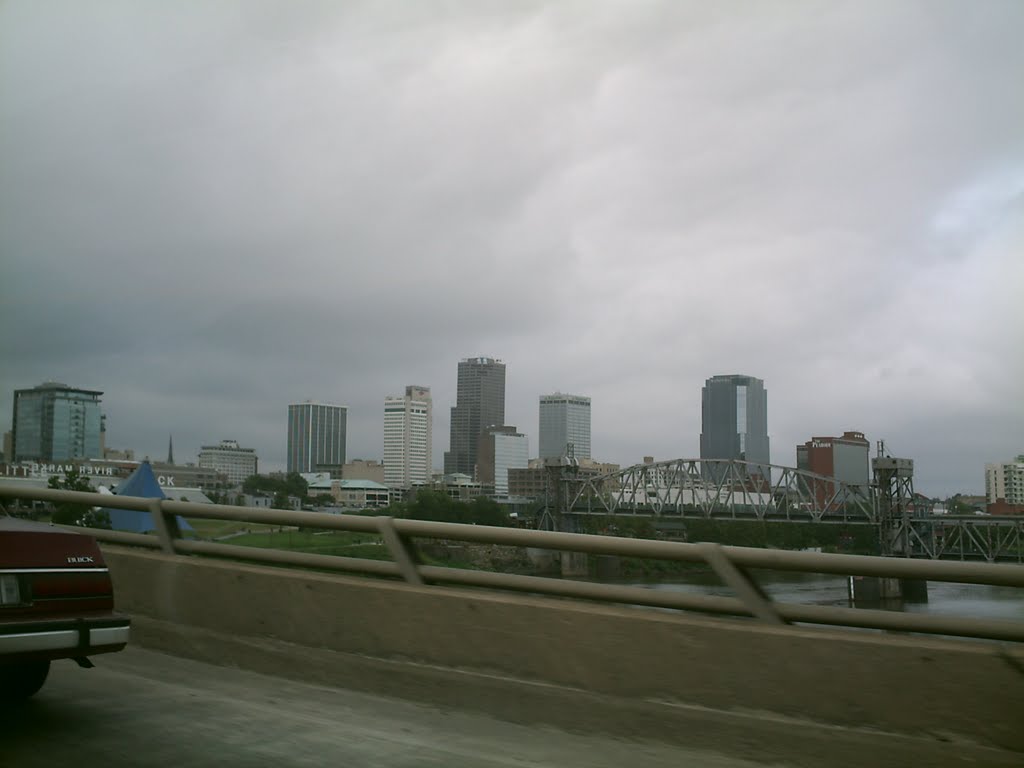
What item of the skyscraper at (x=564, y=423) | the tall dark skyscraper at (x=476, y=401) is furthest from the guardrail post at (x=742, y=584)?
the tall dark skyscraper at (x=476, y=401)

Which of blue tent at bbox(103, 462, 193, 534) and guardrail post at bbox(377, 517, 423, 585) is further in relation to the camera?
blue tent at bbox(103, 462, 193, 534)

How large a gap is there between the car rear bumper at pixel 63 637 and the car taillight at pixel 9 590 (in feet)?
0.51

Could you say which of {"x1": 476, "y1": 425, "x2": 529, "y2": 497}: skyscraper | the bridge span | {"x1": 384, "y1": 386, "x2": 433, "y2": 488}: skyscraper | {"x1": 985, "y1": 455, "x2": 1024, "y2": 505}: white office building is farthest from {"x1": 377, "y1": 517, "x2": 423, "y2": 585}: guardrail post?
{"x1": 384, "y1": 386, "x2": 433, "y2": 488}: skyscraper

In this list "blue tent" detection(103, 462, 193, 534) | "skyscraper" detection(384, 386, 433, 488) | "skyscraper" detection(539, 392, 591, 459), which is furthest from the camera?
"skyscraper" detection(384, 386, 433, 488)

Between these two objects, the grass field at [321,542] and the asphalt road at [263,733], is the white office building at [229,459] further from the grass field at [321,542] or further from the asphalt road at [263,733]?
the asphalt road at [263,733]

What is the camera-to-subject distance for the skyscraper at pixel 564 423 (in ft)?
52.4

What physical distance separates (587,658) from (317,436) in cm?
2119

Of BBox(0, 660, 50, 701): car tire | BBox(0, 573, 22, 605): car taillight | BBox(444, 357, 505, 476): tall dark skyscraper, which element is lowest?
A: BBox(0, 660, 50, 701): car tire

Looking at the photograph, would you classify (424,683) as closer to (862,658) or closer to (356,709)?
(356,709)

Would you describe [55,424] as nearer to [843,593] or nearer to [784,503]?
[784,503]

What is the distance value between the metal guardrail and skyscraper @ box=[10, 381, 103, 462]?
16.8 feet

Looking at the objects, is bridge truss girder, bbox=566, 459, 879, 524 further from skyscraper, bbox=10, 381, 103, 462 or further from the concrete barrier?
skyscraper, bbox=10, 381, 103, 462

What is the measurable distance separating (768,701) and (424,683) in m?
2.68

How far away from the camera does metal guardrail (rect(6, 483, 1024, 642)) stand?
5.31 m
